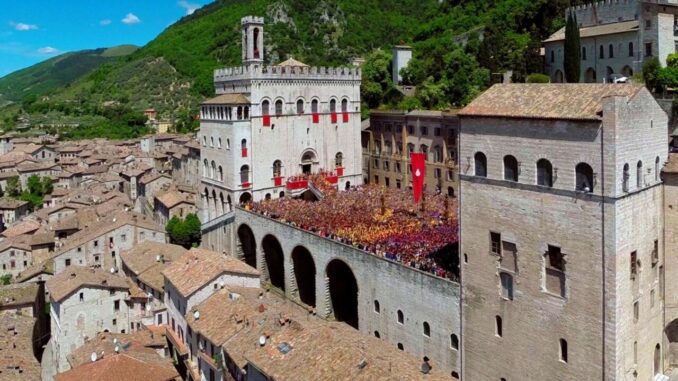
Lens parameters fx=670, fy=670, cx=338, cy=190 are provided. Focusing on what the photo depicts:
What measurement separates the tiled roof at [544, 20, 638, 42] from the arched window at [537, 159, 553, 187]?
120 ft

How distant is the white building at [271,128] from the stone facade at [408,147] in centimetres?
348

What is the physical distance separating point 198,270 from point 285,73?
20953mm

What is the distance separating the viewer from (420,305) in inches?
1282

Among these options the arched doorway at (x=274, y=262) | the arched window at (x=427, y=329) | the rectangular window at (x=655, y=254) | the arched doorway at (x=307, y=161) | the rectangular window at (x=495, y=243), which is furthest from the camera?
the arched doorway at (x=307, y=161)

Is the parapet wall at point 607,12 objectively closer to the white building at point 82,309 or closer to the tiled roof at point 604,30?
the tiled roof at point 604,30

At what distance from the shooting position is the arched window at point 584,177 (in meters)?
23.8

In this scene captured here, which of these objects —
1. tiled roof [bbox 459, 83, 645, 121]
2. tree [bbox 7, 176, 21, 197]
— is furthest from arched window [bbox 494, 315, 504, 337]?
tree [bbox 7, 176, 21, 197]

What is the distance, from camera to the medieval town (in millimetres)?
24547

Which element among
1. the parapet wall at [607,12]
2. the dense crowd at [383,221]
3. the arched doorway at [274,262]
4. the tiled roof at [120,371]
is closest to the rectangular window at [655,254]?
the dense crowd at [383,221]

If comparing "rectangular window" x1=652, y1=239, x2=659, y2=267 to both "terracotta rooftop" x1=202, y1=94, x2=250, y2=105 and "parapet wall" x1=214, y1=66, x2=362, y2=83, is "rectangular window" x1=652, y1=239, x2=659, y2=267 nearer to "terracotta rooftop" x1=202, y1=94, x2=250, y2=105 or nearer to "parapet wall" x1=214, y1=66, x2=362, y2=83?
"terracotta rooftop" x1=202, y1=94, x2=250, y2=105

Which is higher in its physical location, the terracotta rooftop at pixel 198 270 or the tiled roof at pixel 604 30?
the tiled roof at pixel 604 30

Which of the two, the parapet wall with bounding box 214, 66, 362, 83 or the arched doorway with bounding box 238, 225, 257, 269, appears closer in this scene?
the arched doorway with bounding box 238, 225, 257, 269

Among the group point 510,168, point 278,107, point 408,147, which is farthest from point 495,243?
point 408,147

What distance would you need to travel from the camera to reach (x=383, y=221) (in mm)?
42250
